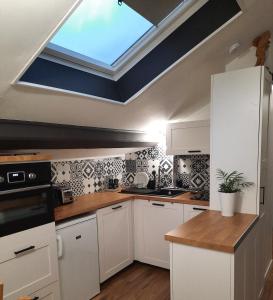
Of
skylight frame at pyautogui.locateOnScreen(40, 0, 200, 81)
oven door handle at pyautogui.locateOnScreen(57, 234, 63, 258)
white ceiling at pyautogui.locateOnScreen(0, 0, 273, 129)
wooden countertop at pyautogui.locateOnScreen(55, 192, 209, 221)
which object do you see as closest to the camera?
white ceiling at pyautogui.locateOnScreen(0, 0, 273, 129)

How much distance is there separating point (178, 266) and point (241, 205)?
2.93ft

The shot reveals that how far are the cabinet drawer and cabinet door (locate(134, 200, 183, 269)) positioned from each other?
4.08 feet

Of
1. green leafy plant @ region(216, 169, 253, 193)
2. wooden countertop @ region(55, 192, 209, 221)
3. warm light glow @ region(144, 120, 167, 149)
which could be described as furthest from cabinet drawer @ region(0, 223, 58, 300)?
warm light glow @ region(144, 120, 167, 149)

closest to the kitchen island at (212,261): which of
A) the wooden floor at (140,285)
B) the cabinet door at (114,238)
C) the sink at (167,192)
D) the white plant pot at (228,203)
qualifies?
the white plant pot at (228,203)

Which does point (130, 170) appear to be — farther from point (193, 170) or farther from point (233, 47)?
point (233, 47)

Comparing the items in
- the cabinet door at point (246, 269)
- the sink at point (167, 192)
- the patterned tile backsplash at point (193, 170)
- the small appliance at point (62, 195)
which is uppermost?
the patterned tile backsplash at point (193, 170)

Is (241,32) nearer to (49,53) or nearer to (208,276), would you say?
(49,53)

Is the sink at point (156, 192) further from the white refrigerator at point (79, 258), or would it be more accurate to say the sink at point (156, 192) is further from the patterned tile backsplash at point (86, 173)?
the white refrigerator at point (79, 258)

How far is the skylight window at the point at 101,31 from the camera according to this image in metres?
1.70

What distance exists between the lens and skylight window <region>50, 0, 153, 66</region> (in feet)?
5.58

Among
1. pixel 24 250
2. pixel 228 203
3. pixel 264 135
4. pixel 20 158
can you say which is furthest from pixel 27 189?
pixel 264 135

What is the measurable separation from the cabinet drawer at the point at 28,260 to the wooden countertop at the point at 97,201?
0.75 ft

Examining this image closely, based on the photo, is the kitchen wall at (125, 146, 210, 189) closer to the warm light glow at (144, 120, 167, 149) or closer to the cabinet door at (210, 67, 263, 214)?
the warm light glow at (144, 120, 167, 149)

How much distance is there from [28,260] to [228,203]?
5.32 feet
